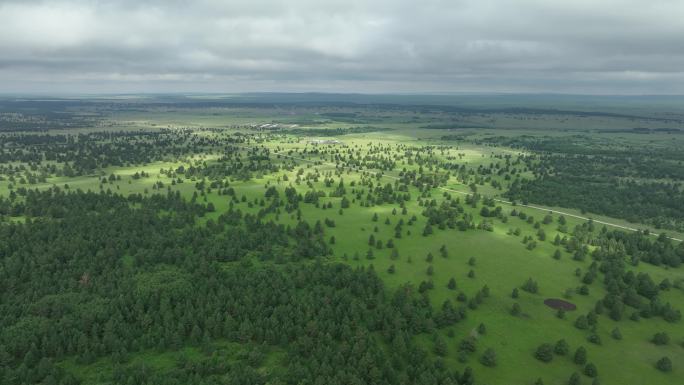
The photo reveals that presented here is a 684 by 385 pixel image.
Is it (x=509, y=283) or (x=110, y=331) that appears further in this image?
(x=509, y=283)

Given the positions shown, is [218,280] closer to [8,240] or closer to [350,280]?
[350,280]

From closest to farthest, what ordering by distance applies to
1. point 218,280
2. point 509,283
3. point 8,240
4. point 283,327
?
point 283,327
point 218,280
point 509,283
point 8,240

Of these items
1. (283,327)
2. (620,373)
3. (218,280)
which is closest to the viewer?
(620,373)

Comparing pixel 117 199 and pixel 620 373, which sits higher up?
pixel 117 199

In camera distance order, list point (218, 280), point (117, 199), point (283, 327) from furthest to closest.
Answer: point (117, 199) → point (218, 280) → point (283, 327)

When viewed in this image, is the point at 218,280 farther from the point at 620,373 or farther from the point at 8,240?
the point at 620,373

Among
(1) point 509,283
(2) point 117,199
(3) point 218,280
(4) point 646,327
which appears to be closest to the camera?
(4) point 646,327

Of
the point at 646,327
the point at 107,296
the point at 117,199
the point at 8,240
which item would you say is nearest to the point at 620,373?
the point at 646,327

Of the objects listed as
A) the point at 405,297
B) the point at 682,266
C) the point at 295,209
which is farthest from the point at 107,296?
the point at 682,266

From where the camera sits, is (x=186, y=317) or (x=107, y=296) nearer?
(x=186, y=317)
